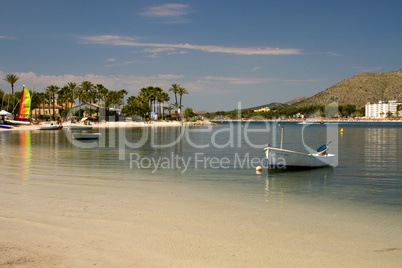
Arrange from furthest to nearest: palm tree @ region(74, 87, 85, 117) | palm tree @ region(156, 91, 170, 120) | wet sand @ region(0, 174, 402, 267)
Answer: palm tree @ region(156, 91, 170, 120), palm tree @ region(74, 87, 85, 117), wet sand @ region(0, 174, 402, 267)

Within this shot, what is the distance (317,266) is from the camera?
259 inches

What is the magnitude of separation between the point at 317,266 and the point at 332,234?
7.36 feet

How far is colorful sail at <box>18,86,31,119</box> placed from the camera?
8226 cm

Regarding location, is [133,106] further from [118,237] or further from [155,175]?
[118,237]

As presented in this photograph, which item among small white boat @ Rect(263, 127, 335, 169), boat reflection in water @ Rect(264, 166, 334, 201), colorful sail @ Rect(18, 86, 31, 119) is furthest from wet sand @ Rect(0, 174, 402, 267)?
colorful sail @ Rect(18, 86, 31, 119)

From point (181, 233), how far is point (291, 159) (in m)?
13.9

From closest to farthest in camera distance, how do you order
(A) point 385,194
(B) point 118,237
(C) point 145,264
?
(C) point 145,264
(B) point 118,237
(A) point 385,194

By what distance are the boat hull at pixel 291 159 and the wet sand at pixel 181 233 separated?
26.6ft

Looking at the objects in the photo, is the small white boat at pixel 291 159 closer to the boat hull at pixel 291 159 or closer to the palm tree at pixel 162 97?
the boat hull at pixel 291 159

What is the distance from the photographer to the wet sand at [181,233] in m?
6.78

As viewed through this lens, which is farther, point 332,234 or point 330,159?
point 330,159

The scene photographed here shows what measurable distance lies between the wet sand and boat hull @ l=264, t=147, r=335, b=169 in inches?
319

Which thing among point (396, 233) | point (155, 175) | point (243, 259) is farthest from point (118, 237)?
point (155, 175)

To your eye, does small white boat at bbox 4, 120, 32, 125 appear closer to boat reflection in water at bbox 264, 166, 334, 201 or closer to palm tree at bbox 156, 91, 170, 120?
palm tree at bbox 156, 91, 170, 120
